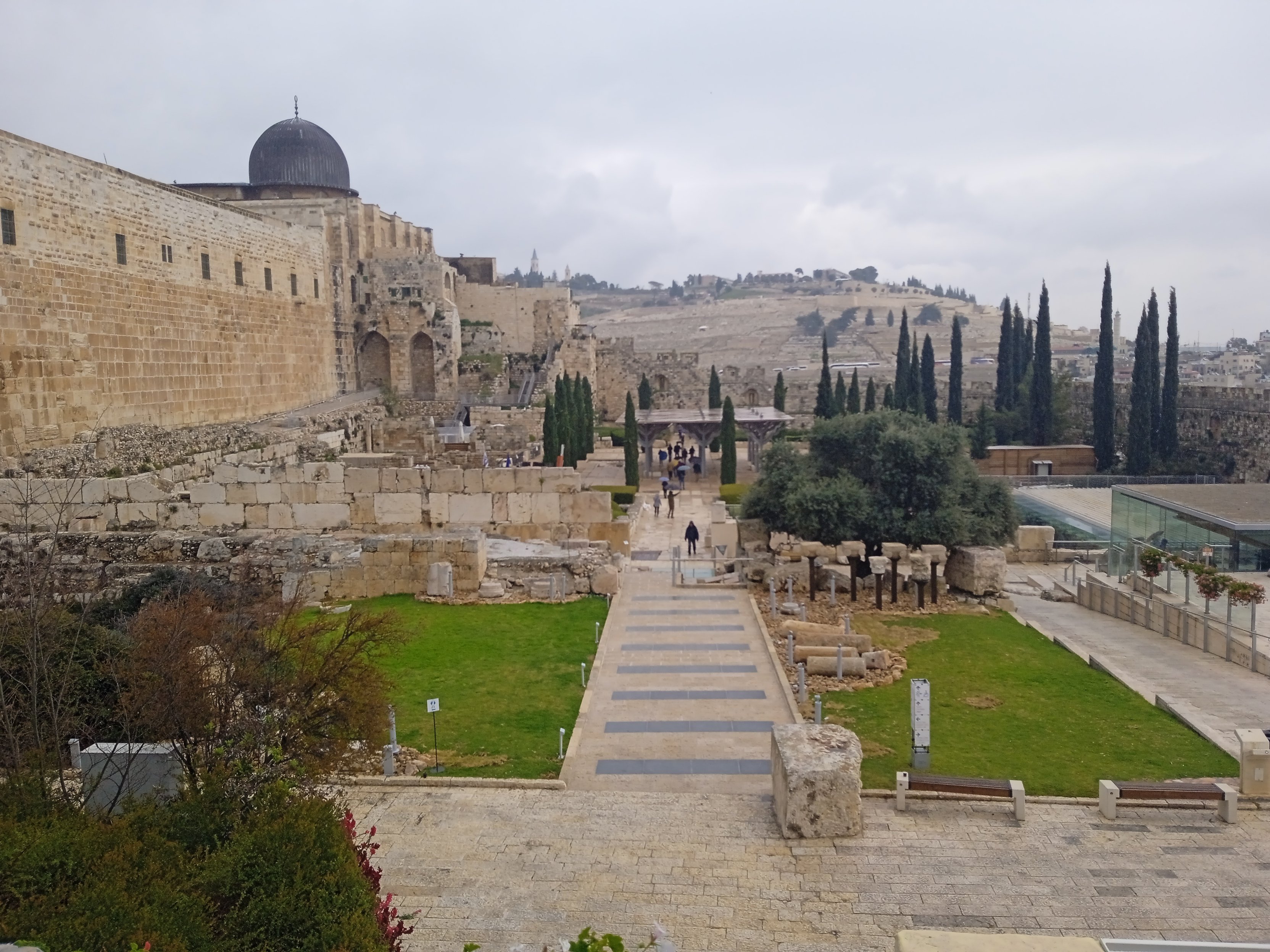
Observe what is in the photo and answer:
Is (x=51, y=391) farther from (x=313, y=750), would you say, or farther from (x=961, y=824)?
(x=961, y=824)

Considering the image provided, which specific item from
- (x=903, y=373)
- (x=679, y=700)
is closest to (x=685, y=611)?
(x=679, y=700)

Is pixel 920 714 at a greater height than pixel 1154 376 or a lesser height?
lesser

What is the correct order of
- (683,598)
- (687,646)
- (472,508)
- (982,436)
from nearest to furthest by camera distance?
(687,646) < (683,598) < (472,508) < (982,436)

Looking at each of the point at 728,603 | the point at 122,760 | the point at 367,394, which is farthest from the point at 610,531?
the point at 367,394

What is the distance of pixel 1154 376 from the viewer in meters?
33.4

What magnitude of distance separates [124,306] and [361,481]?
8.36 meters

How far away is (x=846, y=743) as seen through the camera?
728cm

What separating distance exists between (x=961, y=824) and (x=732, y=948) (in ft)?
7.92

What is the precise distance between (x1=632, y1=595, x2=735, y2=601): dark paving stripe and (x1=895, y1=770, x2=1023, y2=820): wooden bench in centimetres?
717

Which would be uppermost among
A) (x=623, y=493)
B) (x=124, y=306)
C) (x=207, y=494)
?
(x=124, y=306)

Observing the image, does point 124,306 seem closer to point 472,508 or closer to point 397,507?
point 397,507

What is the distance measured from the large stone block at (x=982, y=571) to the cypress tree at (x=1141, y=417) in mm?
19256

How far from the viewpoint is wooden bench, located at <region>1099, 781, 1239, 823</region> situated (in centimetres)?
698

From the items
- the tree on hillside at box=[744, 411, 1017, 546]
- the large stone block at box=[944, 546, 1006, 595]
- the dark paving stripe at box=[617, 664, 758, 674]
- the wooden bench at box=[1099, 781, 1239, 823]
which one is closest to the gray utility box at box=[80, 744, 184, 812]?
the dark paving stripe at box=[617, 664, 758, 674]
